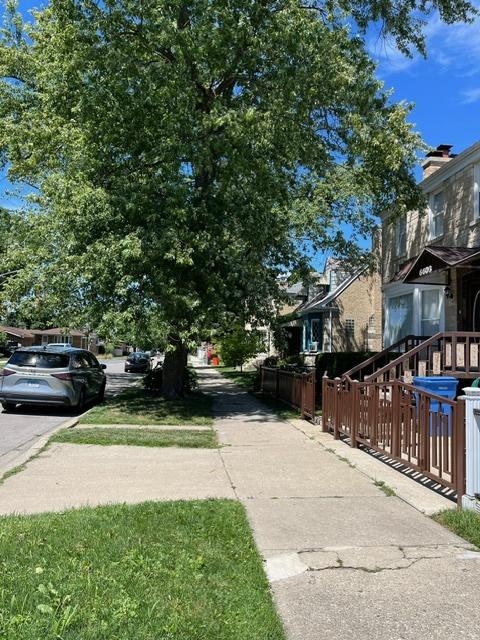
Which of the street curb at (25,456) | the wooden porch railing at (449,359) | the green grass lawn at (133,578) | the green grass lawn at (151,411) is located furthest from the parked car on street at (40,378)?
the green grass lawn at (133,578)

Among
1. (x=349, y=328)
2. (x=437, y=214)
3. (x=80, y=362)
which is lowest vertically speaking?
(x=80, y=362)

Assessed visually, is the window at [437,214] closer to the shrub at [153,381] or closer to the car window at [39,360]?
the shrub at [153,381]

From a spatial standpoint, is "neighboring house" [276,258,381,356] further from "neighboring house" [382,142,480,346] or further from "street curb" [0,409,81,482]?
"street curb" [0,409,81,482]

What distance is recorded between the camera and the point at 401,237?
1897cm

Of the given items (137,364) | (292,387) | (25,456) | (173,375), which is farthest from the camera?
(137,364)

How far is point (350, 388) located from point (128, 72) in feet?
28.0

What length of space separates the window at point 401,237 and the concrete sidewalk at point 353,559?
39.7 ft

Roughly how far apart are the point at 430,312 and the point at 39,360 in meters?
10.6

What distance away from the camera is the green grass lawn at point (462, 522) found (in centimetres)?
514

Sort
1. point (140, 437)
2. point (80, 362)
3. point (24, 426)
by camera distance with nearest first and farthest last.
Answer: point (140, 437), point (24, 426), point (80, 362)

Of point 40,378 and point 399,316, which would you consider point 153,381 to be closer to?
point 40,378

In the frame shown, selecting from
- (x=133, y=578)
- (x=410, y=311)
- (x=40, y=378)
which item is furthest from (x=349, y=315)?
(x=133, y=578)

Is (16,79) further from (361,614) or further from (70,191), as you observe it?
(361,614)

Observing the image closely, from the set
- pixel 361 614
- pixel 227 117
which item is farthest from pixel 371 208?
pixel 361 614
